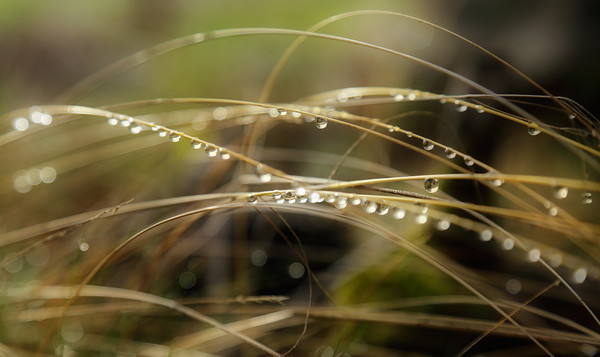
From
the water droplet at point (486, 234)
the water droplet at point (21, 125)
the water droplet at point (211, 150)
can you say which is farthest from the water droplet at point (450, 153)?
the water droplet at point (21, 125)

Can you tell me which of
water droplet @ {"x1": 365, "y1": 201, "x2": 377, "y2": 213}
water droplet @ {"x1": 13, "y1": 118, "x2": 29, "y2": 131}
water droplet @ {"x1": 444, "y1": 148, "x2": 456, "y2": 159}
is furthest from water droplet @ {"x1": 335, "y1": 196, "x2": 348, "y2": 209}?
water droplet @ {"x1": 13, "y1": 118, "x2": 29, "y2": 131}

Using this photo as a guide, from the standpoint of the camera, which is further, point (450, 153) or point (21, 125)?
point (21, 125)

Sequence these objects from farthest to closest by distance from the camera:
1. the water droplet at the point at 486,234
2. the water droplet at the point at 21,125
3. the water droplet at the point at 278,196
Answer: the water droplet at the point at 21,125
the water droplet at the point at 486,234
the water droplet at the point at 278,196

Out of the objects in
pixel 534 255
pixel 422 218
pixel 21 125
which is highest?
pixel 21 125

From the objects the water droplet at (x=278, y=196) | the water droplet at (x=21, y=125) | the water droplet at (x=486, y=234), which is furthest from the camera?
the water droplet at (x=21, y=125)

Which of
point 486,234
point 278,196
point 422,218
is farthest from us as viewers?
point 486,234

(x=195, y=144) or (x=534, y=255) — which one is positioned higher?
(x=195, y=144)

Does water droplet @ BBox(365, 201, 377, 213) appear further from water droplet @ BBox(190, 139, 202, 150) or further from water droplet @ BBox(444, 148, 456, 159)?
water droplet @ BBox(190, 139, 202, 150)

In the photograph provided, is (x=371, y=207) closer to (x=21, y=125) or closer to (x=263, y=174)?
(x=263, y=174)

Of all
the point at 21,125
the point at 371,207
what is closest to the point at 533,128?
the point at 371,207

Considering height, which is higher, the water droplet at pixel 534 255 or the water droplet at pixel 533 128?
the water droplet at pixel 533 128

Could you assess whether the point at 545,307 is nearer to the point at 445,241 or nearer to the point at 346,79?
the point at 445,241

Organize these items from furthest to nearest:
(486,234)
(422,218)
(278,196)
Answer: (486,234) < (422,218) < (278,196)

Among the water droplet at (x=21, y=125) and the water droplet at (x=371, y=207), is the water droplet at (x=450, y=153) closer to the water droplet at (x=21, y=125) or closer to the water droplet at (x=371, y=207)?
the water droplet at (x=371, y=207)
